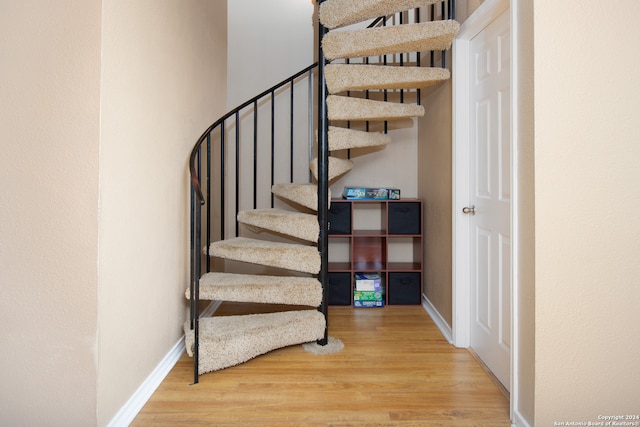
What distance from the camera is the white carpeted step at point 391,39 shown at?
100 inches

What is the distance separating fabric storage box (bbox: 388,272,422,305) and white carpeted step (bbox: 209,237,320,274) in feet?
3.90

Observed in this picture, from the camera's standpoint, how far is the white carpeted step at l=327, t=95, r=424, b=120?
9.25ft

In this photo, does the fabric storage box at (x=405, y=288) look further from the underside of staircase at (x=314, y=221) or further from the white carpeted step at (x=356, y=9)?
the white carpeted step at (x=356, y=9)

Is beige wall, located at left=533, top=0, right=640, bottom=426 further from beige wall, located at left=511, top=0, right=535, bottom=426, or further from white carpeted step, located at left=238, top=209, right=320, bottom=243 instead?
white carpeted step, located at left=238, top=209, right=320, bottom=243

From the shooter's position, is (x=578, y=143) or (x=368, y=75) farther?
(x=368, y=75)

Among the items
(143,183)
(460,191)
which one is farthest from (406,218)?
(143,183)

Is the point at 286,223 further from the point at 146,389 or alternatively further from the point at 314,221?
the point at 146,389

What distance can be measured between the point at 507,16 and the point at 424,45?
64 cm

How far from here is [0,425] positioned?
5.45 feet

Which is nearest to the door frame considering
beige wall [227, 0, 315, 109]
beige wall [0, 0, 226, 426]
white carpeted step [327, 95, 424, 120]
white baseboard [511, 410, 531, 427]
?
white carpeted step [327, 95, 424, 120]

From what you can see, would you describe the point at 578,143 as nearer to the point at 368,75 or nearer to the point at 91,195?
the point at 368,75

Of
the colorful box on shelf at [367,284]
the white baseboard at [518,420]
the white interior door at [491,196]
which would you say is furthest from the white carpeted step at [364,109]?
the white baseboard at [518,420]

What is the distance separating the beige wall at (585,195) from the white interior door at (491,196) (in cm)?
40

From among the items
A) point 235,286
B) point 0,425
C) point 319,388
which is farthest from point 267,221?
point 0,425
